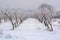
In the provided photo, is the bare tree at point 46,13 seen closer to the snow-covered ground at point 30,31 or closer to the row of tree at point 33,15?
the row of tree at point 33,15

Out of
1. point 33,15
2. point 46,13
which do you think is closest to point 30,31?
point 33,15

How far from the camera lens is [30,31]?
5.25 m

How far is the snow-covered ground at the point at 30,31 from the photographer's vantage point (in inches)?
187

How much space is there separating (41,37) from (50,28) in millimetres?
824

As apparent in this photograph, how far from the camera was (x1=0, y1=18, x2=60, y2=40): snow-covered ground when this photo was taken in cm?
475

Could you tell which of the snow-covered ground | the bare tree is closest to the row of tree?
the bare tree

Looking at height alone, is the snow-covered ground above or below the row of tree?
below

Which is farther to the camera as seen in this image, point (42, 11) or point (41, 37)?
point (42, 11)

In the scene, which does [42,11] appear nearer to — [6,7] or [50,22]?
[50,22]

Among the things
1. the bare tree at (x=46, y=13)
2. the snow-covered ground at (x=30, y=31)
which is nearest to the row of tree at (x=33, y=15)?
the bare tree at (x=46, y=13)

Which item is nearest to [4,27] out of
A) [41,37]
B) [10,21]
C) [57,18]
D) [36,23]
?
[10,21]

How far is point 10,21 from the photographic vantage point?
5660 millimetres

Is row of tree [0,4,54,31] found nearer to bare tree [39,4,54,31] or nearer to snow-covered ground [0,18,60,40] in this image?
bare tree [39,4,54,31]

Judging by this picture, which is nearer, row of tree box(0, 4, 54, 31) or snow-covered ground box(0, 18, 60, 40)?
snow-covered ground box(0, 18, 60, 40)
